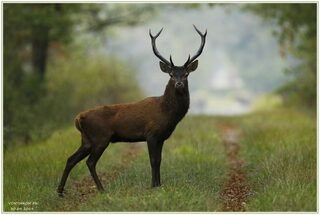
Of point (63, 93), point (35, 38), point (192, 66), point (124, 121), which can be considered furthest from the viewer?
point (63, 93)

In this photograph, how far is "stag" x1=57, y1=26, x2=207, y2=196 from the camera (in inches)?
377

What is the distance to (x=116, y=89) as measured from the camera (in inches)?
1251

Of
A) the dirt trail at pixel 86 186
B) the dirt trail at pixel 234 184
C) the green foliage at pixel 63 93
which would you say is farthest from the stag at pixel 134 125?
the green foliage at pixel 63 93

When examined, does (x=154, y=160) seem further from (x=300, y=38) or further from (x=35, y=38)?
(x=300, y=38)

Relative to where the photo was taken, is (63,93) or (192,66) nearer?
(192,66)

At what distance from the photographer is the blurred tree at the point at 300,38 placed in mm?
20391

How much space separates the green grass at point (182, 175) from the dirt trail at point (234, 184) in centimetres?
12

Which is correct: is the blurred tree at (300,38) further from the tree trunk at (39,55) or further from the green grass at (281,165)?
the tree trunk at (39,55)

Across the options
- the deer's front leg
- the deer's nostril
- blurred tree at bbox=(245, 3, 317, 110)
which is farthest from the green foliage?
blurred tree at bbox=(245, 3, 317, 110)

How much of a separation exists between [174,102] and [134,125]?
689 millimetres

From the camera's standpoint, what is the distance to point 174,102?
9.62 m

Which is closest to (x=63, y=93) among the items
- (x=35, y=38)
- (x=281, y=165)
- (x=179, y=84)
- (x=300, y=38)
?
(x=35, y=38)

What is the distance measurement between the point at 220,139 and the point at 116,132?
23.1 ft

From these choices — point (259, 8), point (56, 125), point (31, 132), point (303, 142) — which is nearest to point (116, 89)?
point (259, 8)
